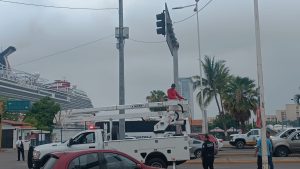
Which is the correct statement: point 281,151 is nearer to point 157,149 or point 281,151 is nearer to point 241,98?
point 157,149

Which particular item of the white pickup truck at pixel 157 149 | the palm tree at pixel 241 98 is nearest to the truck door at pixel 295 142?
the white pickup truck at pixel 157 149

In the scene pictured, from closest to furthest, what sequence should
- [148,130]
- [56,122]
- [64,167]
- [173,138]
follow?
[64,167] < [173,138] < [56,122] < [148,130]

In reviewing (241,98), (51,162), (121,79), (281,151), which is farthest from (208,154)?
(241,98)

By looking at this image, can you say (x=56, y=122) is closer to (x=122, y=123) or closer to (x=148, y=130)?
(x=122, y=123)

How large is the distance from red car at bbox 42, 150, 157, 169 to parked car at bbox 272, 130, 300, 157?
1850cm

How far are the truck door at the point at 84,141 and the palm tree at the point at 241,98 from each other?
1451 inches

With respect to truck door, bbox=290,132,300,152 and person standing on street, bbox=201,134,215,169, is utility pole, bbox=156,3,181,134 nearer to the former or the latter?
person standing on street, bbox=201,134,215,169

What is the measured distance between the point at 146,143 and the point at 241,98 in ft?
124

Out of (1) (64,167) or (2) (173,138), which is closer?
(1) (64,167)

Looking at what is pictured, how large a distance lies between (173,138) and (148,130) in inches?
945

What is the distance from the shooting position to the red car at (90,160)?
927cm

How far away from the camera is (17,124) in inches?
2205

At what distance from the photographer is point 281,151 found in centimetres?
2673

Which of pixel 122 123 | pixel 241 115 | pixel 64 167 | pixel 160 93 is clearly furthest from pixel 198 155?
pixel 160 93
